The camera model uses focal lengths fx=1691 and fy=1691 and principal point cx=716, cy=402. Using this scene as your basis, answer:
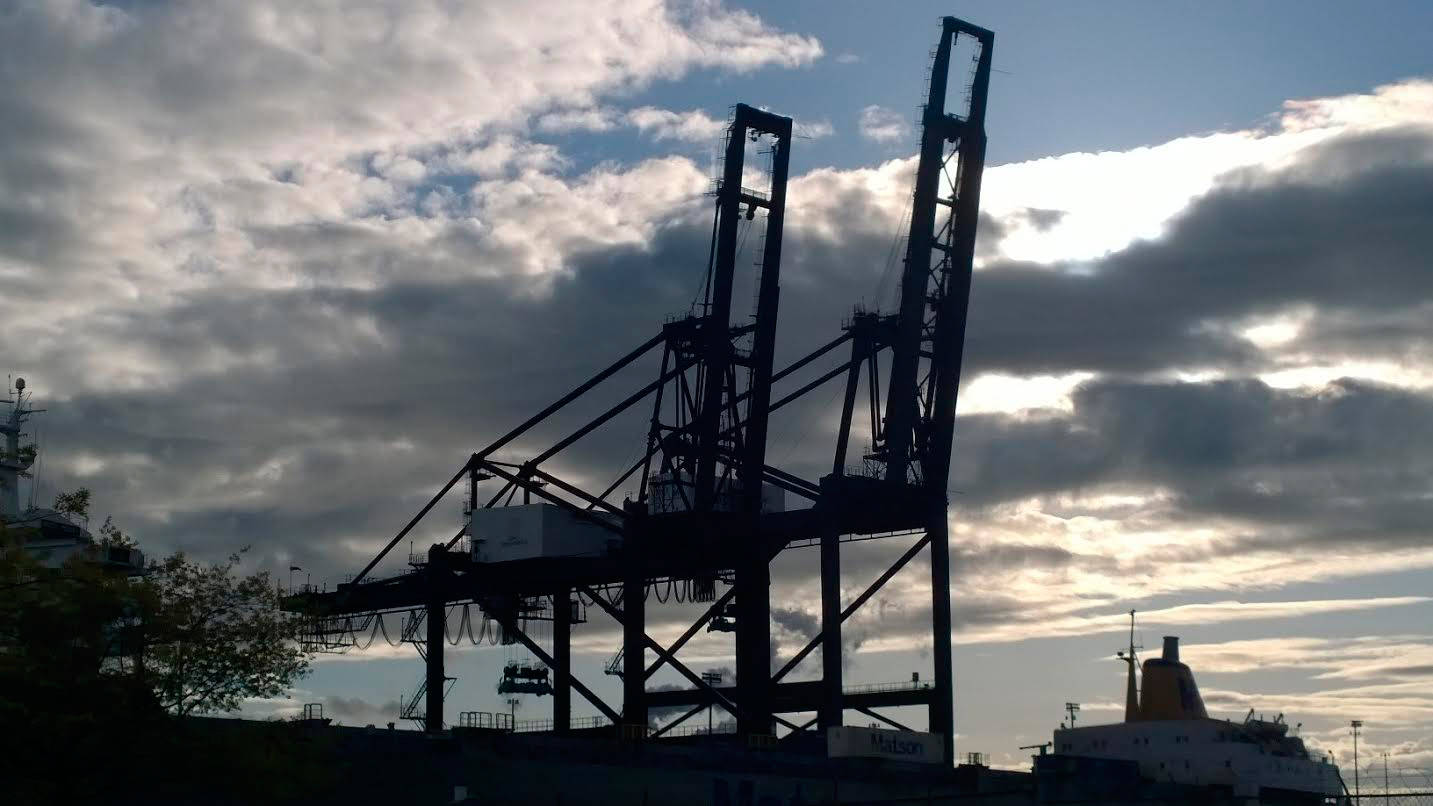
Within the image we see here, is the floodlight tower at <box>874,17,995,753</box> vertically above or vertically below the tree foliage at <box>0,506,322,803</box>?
above

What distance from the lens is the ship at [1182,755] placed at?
210 ft

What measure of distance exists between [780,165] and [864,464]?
1892 centimetres

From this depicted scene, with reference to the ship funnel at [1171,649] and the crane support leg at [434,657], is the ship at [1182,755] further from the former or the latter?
the crane support leg at [434,657]

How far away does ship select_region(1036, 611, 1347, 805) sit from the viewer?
64.0m

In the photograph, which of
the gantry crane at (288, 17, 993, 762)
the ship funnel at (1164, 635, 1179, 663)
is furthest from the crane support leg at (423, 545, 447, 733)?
the ship funnel at (1164, 635, 1179, 663)

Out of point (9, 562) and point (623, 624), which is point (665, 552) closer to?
point (623, 624)

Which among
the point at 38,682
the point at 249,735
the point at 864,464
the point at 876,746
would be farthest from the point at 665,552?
the point at 38,682

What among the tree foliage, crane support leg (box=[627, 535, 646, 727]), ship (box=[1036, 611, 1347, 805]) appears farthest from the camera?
crane support leg (box=[627, 535, 646, 727])

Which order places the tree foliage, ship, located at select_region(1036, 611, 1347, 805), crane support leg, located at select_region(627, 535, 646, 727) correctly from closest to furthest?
the tree foliage, ship, located at select_region(1036, 611, 1347, 805), crane support leg, located at select_region(627, 535, 646, 727)

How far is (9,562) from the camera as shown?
4209cm

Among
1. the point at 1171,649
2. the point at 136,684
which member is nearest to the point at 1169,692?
the point at 1171,649

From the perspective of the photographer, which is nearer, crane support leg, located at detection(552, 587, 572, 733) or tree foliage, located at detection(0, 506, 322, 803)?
tree foliage, located at detection(0, 506, 322, 803)

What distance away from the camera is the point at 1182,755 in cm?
6738

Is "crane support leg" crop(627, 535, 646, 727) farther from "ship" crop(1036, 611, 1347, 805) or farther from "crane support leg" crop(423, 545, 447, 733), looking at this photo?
"ship" crop(1036, 611, 1347, 805)
